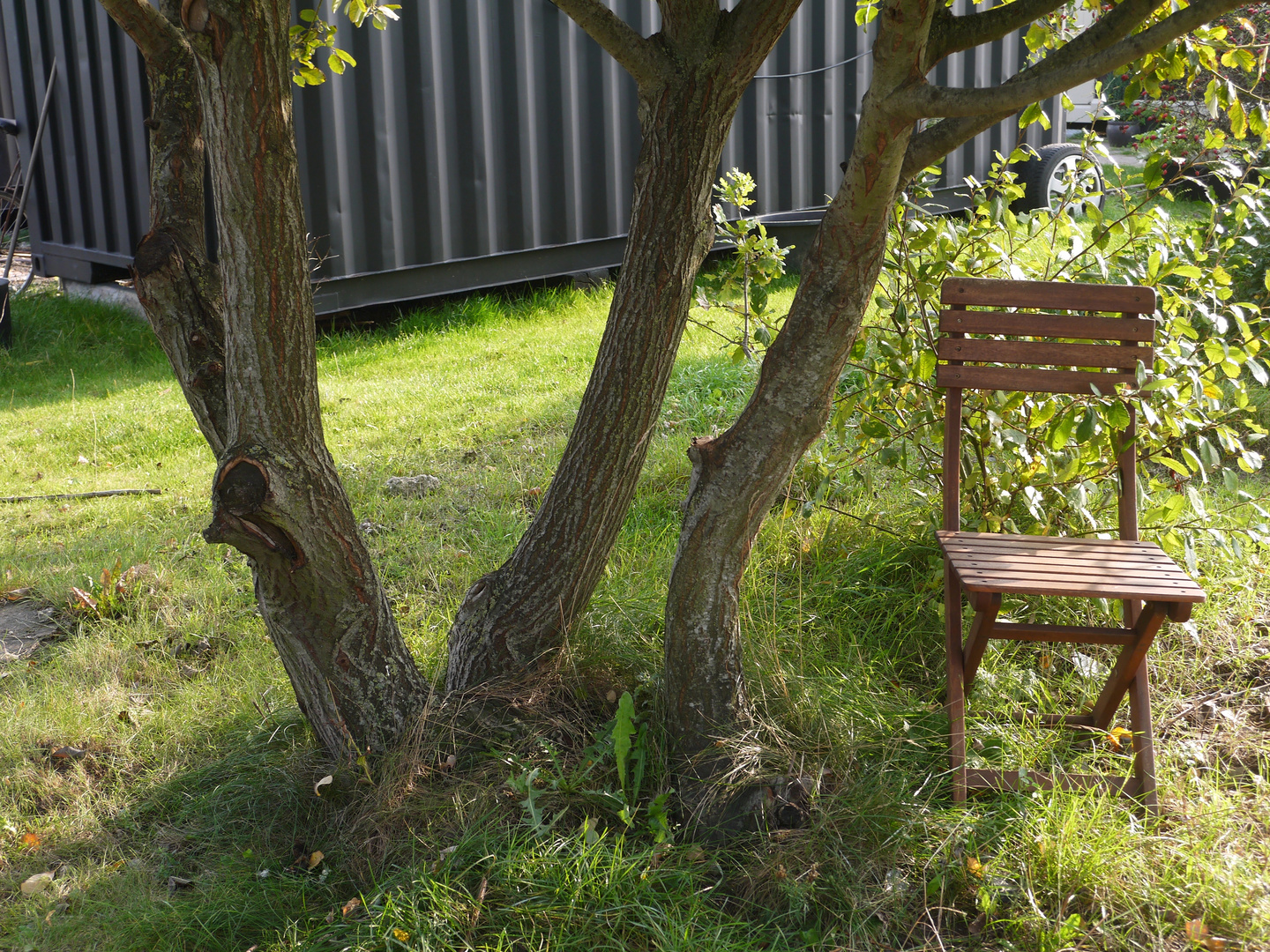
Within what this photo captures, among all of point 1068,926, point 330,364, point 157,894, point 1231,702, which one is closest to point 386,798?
point 157,894

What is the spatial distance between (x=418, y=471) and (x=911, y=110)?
334cm

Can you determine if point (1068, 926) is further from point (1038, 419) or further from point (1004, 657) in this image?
point (1038, 419)

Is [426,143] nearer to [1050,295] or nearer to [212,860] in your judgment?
[1050,295]

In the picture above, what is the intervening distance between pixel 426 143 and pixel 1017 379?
5.47 meters

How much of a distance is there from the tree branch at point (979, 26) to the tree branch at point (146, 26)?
185 centimetres

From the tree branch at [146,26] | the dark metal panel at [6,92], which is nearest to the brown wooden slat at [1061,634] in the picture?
the tree branch at [146,26]

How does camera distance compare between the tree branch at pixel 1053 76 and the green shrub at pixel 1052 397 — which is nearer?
the tree branch at pixel 1053 76

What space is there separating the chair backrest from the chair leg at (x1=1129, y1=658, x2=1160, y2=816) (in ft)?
1.54

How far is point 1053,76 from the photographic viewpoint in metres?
1.99

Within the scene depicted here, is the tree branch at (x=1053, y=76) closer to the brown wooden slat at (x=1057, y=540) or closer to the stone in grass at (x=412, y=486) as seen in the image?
the brown wooden slat at (x=1057, y=540)

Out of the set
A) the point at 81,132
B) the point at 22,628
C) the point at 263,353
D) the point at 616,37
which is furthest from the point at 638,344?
the point at 81,132

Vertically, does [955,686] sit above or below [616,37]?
below

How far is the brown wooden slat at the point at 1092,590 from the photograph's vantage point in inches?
90.2

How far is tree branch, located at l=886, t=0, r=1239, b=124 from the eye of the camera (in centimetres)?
186
